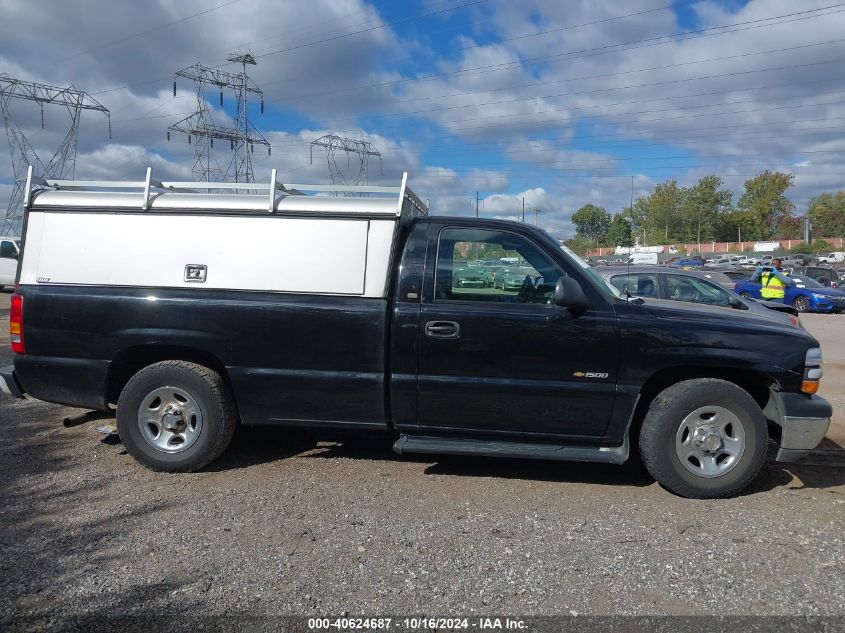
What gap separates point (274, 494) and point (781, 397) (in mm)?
3510

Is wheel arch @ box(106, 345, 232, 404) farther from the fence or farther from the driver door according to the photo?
the fence

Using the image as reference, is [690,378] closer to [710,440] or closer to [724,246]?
[710,440]

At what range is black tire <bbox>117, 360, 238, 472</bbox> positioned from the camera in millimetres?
4742

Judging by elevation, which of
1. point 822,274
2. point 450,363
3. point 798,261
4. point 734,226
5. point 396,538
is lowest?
point 396,538

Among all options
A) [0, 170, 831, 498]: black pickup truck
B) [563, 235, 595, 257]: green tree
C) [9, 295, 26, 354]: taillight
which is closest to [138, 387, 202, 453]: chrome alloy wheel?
[0, 170, 831, 498]: black pickup truck

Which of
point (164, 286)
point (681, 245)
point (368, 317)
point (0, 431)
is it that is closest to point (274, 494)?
point (368, 317)

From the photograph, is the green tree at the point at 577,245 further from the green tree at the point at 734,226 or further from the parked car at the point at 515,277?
the green tree at the point at 734,226

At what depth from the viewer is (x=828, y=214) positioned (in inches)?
3413

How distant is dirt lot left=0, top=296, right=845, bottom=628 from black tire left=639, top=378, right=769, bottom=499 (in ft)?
0.41

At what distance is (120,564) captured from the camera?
3438 mm

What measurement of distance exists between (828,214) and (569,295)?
99.1 m

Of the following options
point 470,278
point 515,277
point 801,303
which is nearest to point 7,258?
point 470,278

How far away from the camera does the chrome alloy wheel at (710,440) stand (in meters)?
4.36

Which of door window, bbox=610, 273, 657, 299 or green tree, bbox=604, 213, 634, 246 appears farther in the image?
door window, bbox=610, 273, 657, 299
